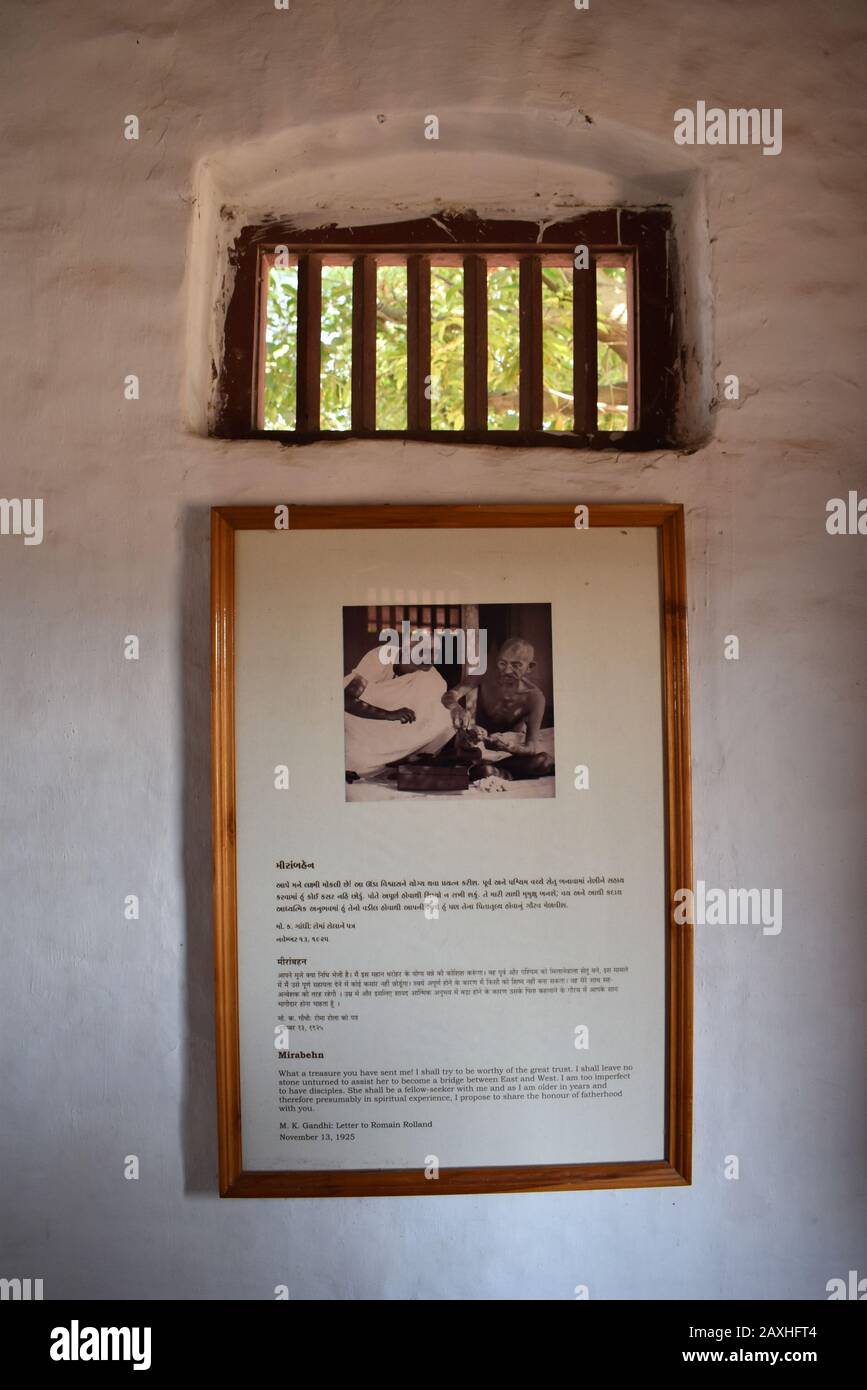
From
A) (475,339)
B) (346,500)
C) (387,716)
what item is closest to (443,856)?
(387,716)

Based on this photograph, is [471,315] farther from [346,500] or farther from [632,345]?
[346,500]

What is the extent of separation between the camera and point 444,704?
5.08 feet

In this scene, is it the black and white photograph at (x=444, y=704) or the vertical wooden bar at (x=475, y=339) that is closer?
the black and white photograph at (x=444, y=704)

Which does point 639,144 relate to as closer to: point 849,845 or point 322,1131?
point 849,845

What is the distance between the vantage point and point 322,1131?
60.4 inches

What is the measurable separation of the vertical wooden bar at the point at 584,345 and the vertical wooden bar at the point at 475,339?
169 mm

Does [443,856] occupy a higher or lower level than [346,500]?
lower

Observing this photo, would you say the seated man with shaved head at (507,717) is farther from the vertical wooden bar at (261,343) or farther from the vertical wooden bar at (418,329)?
the vertical wooden bar at (261,343)

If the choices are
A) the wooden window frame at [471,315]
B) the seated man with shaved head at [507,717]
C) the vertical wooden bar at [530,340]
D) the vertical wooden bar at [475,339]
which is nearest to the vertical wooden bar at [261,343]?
the wooden window frame at [471,315]

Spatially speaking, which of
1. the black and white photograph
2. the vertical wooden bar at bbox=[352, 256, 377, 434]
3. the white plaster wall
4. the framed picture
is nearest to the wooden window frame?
the vertical wooden bar at bbox=[352, 256, 377, 434]

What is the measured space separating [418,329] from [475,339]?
4.4 inches

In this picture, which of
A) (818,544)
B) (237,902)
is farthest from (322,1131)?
(818,544)

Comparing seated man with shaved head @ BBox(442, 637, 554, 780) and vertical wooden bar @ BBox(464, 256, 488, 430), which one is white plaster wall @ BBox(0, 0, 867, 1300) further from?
seated man with shaved head @ BBox(442, 637, 554, 780)

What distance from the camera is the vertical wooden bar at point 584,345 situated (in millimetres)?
1703
